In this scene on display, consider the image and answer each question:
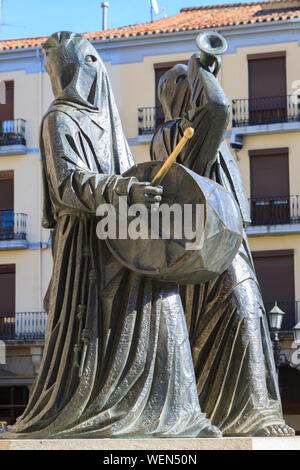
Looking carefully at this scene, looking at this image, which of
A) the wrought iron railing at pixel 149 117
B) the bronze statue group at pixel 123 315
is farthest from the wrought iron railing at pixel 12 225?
the bronze statue group at pixel 123 315

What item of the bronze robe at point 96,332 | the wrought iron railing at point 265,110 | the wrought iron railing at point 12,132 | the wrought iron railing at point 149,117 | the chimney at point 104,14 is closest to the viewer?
the bronze robe at point 96,332

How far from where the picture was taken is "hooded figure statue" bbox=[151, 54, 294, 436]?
20.8ft

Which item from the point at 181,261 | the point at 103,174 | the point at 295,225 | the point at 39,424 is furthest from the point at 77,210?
the point at 295,225

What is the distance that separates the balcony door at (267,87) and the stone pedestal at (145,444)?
26.7 m

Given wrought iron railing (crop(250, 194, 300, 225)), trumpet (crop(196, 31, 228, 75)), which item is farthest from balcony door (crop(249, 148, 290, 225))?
trumpet (crop(196, 31, 228, 75))

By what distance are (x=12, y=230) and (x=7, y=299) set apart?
201 cm

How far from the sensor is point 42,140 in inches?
248

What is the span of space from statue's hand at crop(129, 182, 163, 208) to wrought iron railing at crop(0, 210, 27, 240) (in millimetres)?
26703

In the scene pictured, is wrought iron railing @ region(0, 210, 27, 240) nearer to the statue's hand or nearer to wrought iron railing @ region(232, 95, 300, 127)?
wrought iron railing @ region(232, 95, 300, 127)

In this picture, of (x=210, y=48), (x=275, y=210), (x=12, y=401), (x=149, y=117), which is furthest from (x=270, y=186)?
(x=210, y=48)

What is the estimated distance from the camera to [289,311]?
97.7 feet

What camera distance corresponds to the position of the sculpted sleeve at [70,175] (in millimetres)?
5855

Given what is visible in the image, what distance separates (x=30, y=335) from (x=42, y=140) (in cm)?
2554

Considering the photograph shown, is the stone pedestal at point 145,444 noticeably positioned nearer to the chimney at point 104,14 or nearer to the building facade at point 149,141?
the building facade at point 149,141
